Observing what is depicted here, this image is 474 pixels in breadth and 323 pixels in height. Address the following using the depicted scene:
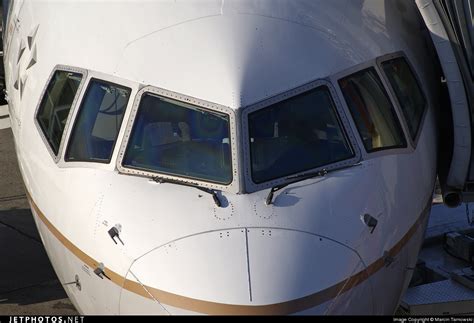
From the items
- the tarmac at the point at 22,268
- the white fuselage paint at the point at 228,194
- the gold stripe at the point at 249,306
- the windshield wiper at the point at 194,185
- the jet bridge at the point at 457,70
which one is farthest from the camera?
the tarmac at the point at 22,268

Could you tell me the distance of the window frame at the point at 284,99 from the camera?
8.24 meters

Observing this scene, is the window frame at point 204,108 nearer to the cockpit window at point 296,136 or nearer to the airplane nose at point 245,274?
the cockpit window at point 296,136

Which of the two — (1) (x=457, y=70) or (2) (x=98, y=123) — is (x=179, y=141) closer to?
(2) (x=98, y=123)

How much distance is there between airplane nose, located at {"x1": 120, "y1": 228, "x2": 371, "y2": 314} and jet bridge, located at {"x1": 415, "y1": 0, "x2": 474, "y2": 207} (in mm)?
2827

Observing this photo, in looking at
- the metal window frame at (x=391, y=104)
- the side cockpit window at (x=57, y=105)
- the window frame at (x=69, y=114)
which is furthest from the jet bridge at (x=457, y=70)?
the side cockpit window at (x=57, y=105)

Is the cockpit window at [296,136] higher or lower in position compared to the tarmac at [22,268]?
higher

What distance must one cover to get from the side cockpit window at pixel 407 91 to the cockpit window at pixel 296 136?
107 cm

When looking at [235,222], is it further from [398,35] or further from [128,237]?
[398,35]

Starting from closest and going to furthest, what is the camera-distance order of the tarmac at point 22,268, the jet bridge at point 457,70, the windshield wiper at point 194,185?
the windshield wiper at point 194,185
the jet bridge at point 457,70
the tarmac at point 22,268

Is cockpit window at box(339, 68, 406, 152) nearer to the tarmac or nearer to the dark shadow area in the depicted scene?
the tarmac

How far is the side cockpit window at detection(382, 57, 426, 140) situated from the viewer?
9.59 meters

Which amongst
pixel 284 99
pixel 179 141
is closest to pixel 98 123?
pixel 179 141

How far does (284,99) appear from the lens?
28.5ft

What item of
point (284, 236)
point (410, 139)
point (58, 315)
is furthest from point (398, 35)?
point (58, 315)
